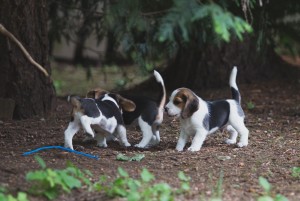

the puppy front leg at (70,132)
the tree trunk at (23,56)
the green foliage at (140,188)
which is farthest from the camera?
the tree trunk at (23,56)

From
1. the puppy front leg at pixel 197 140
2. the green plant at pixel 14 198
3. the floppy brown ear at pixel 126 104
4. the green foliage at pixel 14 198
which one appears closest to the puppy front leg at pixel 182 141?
the puppy front leg at pixel 197 140

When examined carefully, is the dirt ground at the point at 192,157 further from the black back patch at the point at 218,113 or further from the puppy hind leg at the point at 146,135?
the black back patch at the point at 218,113

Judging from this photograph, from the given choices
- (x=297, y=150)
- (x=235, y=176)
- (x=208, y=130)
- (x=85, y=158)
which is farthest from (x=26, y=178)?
(x=297, y=150)

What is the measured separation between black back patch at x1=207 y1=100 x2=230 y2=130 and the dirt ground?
0.33 meters

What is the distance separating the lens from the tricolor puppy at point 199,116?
7.86 meters

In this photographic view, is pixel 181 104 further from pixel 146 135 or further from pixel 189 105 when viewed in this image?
pixel 146 135

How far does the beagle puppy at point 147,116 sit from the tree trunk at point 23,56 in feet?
6.03

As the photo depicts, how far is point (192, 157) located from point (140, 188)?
1616 mm

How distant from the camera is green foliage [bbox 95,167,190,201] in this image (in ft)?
18.8

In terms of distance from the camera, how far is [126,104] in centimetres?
838

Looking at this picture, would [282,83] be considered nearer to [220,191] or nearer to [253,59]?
[253,59]

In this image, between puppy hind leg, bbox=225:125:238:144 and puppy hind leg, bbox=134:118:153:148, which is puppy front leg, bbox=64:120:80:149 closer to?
puppy hind leg, bbox=134:118:153:148

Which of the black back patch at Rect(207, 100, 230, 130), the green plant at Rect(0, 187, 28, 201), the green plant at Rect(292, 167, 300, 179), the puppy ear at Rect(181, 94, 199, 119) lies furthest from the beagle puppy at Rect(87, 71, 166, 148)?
the green plant at Rect(0, 187, 28, 201)

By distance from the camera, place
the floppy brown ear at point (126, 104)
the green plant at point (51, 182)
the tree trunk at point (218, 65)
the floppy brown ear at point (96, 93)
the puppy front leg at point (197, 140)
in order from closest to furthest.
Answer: the green plant at point (51, 182)
the puppy front leg at point (197, 140)
the floppy brown ear at point (126, 104)
the floppy brown ear at point (96, 93)
the tree trunk at point (218, 65)
